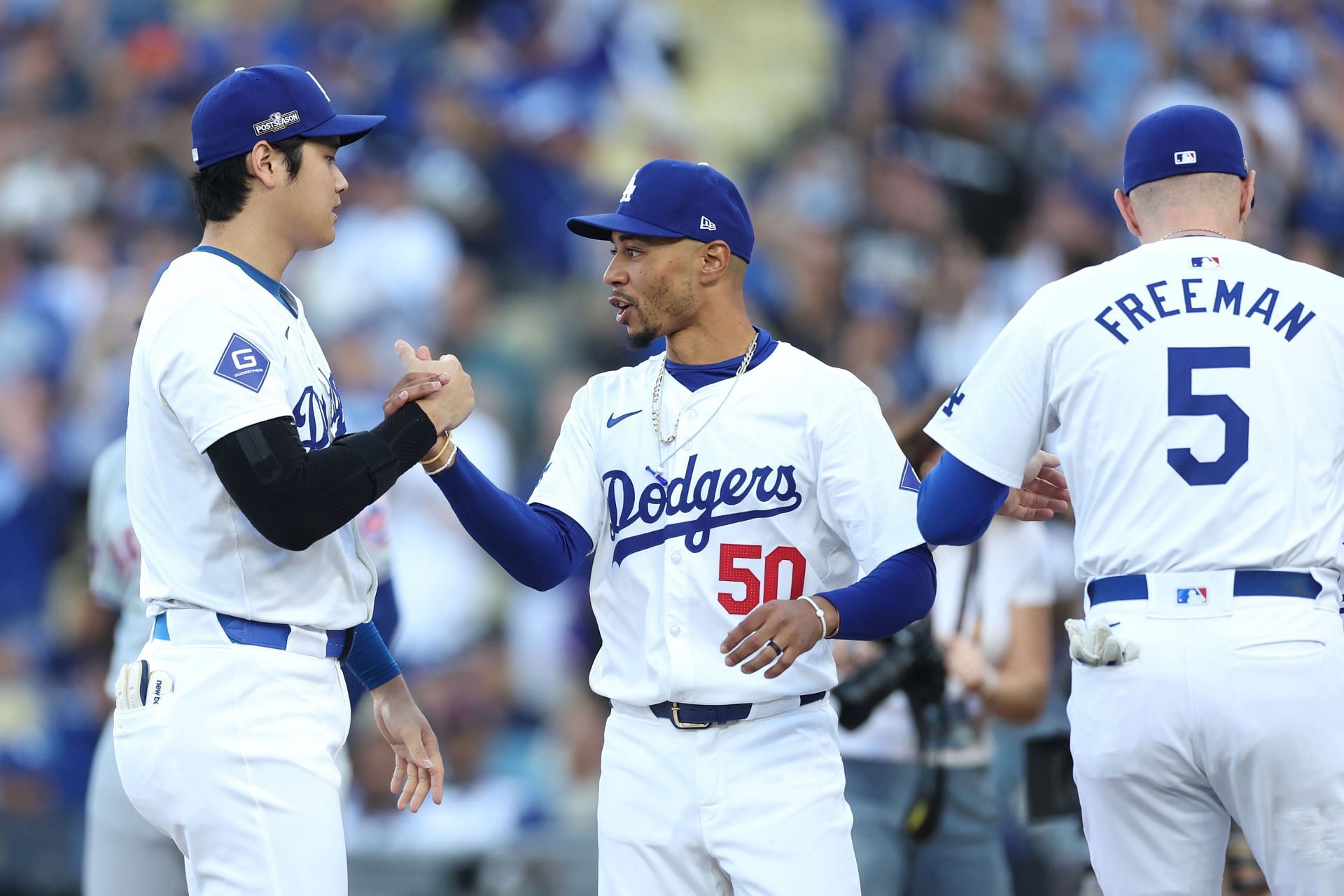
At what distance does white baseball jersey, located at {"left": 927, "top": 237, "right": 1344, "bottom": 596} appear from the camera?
3160 millimetres

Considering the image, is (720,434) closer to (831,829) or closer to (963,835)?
(831,829)

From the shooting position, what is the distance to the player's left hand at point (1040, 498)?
3.64 metres

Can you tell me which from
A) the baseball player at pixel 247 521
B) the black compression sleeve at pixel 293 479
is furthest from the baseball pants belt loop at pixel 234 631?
the black compression sleeve at pixel 293 479

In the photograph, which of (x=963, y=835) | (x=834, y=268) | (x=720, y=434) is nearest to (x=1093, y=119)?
(x=834, y=268)

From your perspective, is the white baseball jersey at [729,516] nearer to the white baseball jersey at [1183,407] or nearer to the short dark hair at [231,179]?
the white baseball jersey at [1183,407]

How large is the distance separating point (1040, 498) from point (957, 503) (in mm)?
373

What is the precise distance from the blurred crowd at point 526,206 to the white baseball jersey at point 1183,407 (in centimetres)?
353

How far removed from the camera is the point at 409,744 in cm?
362

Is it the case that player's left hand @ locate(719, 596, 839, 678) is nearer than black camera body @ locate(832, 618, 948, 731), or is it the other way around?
player's left hand @ locate(719, 596, 839, 678)

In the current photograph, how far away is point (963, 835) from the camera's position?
4598mm

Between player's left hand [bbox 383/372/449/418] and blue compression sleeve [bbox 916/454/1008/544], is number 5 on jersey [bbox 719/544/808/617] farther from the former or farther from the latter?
player's left hand [bbox 383/372/449/418]

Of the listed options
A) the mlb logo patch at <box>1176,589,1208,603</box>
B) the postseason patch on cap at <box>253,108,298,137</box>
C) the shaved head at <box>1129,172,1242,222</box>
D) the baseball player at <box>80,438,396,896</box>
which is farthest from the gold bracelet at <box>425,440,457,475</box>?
the shaved head at <box>1129,172,1242,222</box>

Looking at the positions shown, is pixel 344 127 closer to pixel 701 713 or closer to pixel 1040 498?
pixel 701 713

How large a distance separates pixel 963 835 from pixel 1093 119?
5.60 meters
